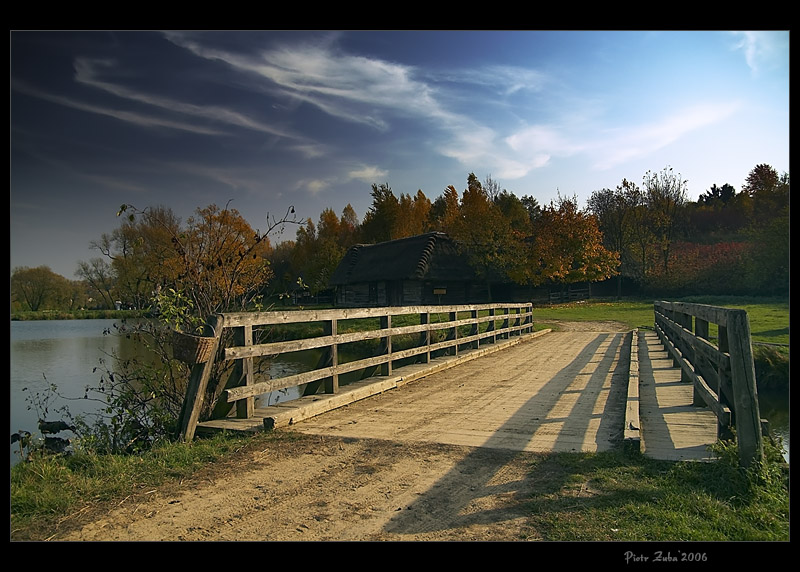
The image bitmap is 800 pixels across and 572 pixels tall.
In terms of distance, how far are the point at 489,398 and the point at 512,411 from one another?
75 centimetres

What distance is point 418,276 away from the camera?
3381cm

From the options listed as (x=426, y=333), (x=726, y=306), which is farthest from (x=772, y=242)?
(x=426, y=333)

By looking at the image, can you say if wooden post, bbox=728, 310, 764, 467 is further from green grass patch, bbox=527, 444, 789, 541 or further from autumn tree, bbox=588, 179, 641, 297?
autumn tree, bbox=588, 179, 641, 297

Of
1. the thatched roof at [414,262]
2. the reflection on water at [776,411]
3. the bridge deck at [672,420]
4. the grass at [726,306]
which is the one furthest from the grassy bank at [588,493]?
the thatched roof at [414,262]

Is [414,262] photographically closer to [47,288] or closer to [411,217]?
[411,217]

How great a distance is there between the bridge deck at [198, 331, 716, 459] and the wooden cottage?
83.8 ft

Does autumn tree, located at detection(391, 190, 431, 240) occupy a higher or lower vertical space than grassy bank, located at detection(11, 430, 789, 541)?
higher

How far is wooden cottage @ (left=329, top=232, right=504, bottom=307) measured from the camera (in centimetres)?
3500

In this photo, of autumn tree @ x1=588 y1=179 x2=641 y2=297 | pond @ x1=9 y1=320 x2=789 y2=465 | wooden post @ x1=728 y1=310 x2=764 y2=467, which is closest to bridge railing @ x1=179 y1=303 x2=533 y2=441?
pond @ x1=9 y1=320 x2=789 y2=465

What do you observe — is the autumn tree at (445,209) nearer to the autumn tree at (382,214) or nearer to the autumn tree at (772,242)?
the autumn tree at (382,214)
